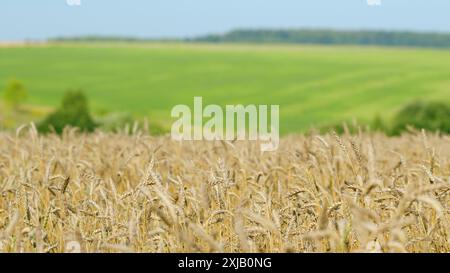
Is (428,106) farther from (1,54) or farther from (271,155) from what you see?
(1,54)

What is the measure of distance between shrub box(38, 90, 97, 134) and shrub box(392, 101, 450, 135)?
15.2m

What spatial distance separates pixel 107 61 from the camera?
383 feet

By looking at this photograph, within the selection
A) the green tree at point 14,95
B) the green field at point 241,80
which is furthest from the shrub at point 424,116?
the green tree at point 14,95

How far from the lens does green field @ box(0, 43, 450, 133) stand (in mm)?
79188

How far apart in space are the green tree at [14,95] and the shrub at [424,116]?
47.9 meters

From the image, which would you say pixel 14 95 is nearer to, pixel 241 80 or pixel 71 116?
pixel 241 80

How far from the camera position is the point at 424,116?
44406mm

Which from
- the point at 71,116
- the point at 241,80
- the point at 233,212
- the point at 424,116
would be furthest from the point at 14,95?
the point at 233,212

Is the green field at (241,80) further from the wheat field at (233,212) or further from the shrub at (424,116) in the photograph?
the wheat field at (233,212)

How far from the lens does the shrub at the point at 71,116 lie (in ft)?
120

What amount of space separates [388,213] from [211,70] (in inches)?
3951

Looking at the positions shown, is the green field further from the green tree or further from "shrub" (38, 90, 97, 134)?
"shrub" (38, 90, 97, 134)

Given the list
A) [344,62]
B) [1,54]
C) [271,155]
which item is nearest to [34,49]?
[1,54]

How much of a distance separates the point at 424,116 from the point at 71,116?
1926 centimetres
